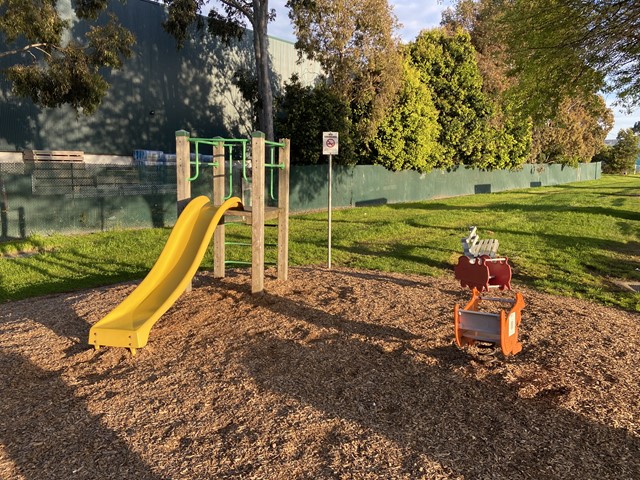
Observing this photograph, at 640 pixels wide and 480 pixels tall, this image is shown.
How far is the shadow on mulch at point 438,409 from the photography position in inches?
118

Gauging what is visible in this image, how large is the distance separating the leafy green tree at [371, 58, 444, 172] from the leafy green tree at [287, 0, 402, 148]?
1.52 m

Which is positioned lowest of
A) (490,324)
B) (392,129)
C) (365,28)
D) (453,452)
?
(453,452)

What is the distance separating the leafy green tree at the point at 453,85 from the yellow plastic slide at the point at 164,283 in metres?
21.4

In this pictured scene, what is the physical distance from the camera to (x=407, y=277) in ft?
26.2

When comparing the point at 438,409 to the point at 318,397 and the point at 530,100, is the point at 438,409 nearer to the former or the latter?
the point at 318,397

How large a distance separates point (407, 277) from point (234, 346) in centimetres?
393

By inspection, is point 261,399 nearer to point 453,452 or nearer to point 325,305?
point 453,452

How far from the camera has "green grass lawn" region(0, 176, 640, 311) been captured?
26.6 ft

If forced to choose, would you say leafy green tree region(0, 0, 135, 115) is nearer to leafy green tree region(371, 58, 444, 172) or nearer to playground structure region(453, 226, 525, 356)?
playground structure region(453, 226, 525, 356)

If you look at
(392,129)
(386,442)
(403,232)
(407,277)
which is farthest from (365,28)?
(386,442)

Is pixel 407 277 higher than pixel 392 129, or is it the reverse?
pixel 392 129

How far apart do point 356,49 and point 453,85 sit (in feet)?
29.1

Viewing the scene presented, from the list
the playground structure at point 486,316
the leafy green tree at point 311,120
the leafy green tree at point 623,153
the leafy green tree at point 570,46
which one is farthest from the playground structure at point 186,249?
the leafy green tree at point 623,153

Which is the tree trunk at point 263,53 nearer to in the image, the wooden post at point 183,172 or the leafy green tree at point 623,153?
the wooden post at point 183,172
